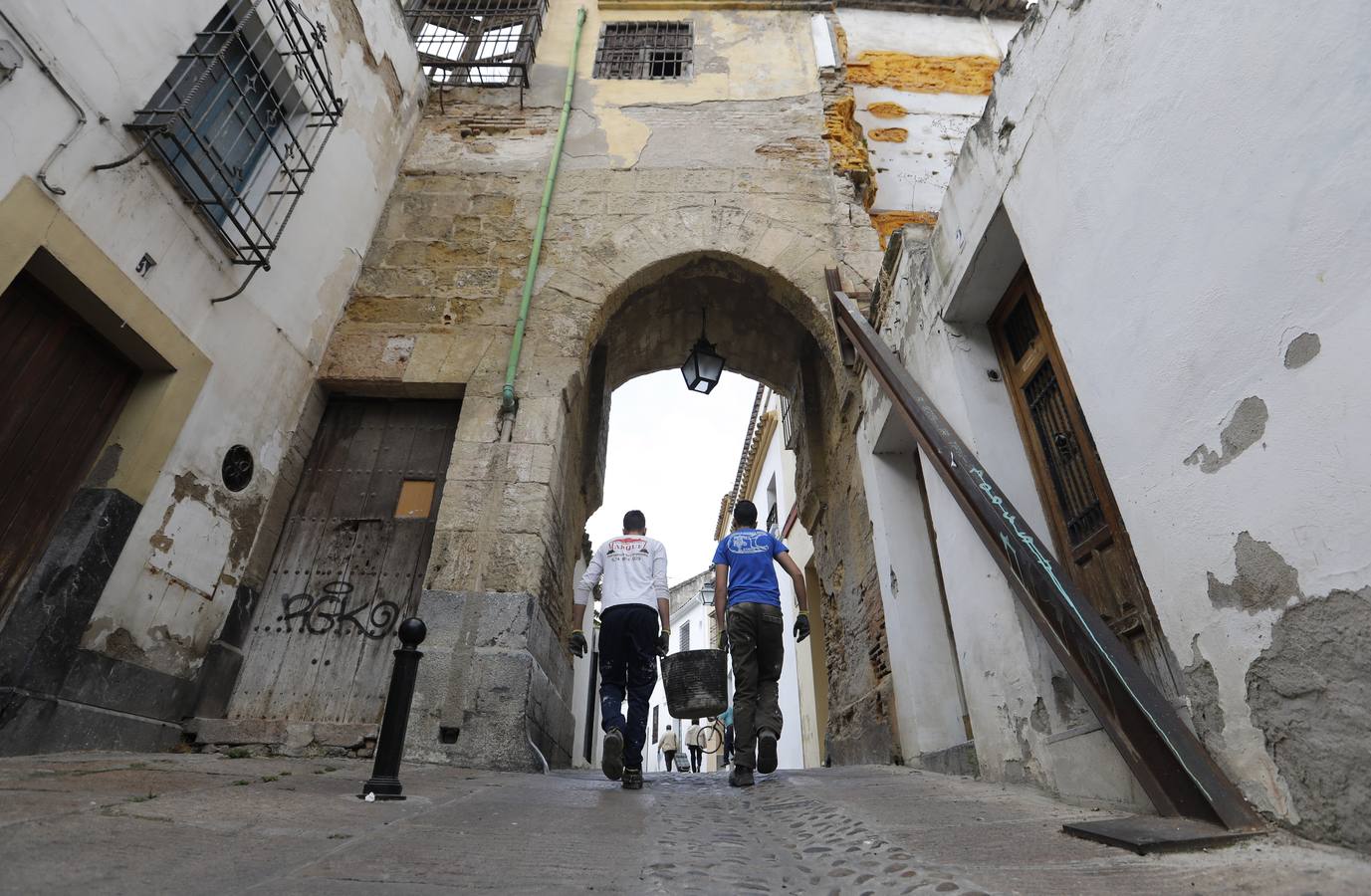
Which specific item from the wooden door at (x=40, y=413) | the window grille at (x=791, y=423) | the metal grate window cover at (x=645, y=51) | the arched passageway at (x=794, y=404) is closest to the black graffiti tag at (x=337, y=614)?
the arched passageway at (x=794, y=404)

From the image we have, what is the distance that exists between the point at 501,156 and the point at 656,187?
1627 millimetres

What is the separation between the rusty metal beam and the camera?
64.8 inches

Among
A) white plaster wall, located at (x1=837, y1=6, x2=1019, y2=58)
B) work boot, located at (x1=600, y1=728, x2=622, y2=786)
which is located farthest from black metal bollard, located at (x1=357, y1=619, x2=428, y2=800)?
white plaster wall, located at (x1=837, y1=6, x2=1019, y2=58)

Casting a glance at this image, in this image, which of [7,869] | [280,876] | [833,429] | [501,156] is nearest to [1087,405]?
[280,876]

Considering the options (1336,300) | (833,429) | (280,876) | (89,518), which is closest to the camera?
(280,876)

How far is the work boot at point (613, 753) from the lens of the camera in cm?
323

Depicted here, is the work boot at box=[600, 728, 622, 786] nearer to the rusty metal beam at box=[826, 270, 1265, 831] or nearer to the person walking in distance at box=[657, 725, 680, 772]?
the rusty metal beam at box=[826, 270, 1265, 831]

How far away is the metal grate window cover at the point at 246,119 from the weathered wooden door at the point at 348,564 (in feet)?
5.02

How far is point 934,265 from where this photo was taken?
3566 millimetres

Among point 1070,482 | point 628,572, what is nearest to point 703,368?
point 628,572

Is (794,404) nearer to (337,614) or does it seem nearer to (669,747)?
(337,614)

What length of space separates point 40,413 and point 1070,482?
482 centimetres

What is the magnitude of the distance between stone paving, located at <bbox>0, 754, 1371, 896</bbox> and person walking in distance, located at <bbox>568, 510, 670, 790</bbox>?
2.42ft

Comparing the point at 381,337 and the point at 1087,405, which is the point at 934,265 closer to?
the point at 1087,405
